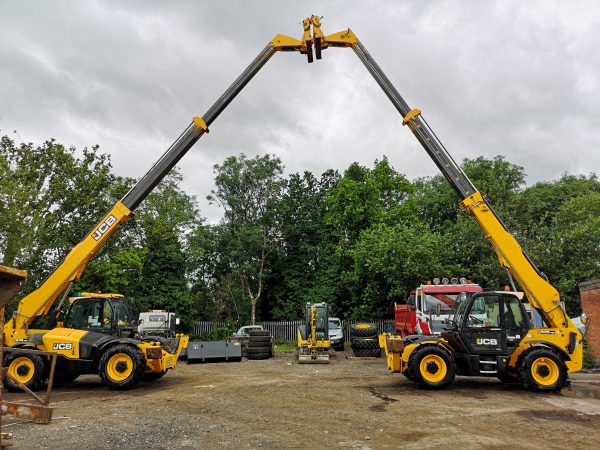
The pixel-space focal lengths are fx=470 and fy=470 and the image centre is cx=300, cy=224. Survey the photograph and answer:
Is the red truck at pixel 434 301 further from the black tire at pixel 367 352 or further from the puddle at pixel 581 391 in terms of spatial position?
the puddle at pixel 581 391

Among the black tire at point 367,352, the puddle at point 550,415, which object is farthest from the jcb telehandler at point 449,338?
the black tire at point 367,352

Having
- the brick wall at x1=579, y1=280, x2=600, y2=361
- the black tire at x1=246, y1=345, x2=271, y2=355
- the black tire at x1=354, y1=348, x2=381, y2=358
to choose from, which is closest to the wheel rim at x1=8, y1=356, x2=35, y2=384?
the black tire at x1=246, y1=345, x2=271, y2=355

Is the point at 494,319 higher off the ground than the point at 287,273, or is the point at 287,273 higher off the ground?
the point at 287,273

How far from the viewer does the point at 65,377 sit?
13.0 metres

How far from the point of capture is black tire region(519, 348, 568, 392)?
10695 millimetres

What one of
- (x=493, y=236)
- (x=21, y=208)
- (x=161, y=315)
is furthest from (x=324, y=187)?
(x=493, y=236)

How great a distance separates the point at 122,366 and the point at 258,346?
908 cm

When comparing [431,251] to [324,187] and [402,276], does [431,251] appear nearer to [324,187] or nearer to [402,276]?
[402,276]

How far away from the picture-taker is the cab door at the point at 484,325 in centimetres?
1110

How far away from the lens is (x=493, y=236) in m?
12.0

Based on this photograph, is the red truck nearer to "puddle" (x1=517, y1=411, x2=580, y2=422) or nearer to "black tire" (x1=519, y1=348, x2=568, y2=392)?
"black tire" (x1=519, y1=348, x2=568, y2=392)

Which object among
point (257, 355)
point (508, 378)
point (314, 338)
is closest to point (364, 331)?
point (314, 338)

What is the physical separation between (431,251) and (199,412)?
20001mm

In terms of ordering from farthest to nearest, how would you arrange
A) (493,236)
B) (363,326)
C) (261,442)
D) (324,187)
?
(324,187)
(363,326)
(493,236)
(261,442)
